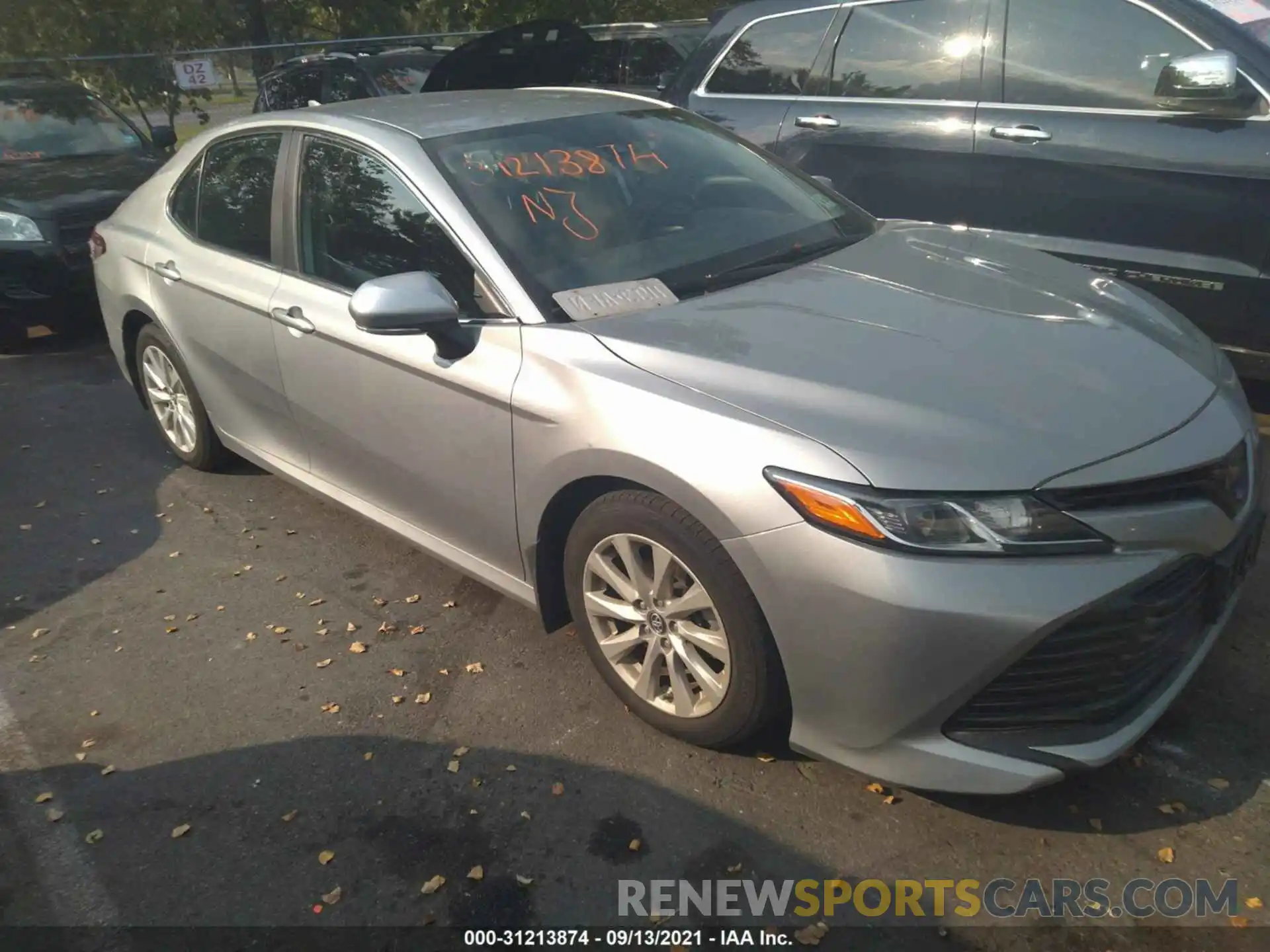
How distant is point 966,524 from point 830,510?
0.29m

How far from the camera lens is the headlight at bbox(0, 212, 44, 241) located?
700 centimetres

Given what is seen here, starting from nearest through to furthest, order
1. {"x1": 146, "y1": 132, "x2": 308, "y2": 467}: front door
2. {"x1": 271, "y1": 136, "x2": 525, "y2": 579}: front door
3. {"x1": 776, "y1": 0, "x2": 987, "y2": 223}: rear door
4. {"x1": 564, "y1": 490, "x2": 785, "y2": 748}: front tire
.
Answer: {"x1": 564, "y1": 490, "x2": 785, "y2": 748}: front tire → {"x1": 271, "y1": 136, "x2": 525, "y2": 579}: front door → {"x1": 146, "y1": 132, "x2": 308, "y2": 467}: front door → {"x1": 776, "y1": 0, "x2": 987, "y2": 223}: rear door

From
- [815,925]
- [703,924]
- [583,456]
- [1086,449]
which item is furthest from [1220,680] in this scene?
[583,456]

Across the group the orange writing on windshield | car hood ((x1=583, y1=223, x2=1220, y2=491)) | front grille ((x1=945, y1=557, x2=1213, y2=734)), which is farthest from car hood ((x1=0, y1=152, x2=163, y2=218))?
front grille ((x1=945, y1=557, x2=1213, y2=734))

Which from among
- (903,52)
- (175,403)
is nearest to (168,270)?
(175,403)

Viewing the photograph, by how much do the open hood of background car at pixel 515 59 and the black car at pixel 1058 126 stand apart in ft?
10.2

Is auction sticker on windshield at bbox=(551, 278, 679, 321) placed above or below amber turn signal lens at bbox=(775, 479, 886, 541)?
above

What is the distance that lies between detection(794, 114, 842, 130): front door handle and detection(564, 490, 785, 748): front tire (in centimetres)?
333

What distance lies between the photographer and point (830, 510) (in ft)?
7.66

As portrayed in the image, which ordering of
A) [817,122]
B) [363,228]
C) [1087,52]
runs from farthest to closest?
[817,122] < [1087,52] < [363,228]

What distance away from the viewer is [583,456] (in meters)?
2.78

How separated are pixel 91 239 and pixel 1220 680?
5141 millimetres

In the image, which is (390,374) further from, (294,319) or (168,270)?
(168,270)

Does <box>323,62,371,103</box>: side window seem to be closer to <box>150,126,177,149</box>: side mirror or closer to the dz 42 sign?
<box>150,126,177,149</box>: side mirror
